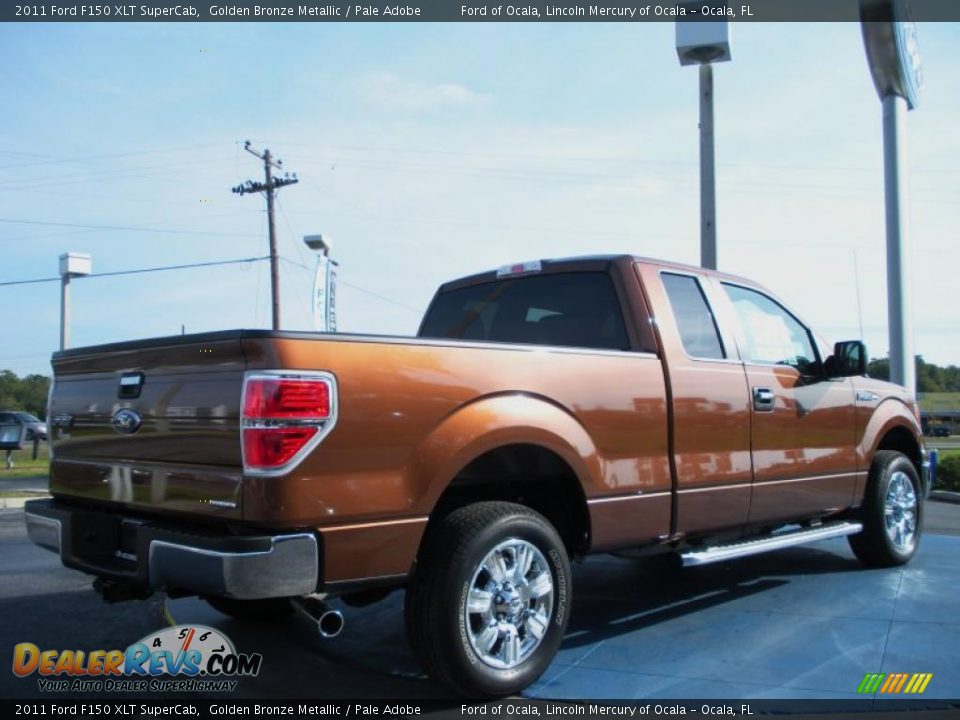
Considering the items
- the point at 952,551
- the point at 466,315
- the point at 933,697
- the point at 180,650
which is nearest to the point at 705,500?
the point at 933,697

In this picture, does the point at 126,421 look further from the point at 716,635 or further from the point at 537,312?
the point at 716,635

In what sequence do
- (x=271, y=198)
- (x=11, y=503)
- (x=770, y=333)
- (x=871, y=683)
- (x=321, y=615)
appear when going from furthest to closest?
(x=271, y=198) → (x=11, y=503) → (x=770, y=333) → (x=871, y=683) → (x=321, y=615)

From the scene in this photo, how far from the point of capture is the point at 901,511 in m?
6.27

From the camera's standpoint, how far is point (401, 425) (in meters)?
3.31

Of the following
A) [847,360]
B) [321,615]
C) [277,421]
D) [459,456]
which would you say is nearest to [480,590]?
[459,456]

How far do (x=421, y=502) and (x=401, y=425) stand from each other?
33 cm

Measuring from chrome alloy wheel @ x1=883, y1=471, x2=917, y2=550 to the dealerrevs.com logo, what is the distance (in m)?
4.43

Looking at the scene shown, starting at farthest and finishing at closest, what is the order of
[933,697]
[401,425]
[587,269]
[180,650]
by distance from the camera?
[587,269] → [180,650] → [933,697] → [401,425]

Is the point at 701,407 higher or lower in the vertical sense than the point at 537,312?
lower

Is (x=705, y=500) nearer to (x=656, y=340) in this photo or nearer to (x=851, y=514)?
(x=656, y=340)

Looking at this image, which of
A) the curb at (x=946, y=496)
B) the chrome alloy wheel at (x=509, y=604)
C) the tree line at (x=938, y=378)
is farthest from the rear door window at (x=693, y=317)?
the tree line at (x=938, y=378)

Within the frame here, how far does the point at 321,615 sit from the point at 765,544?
109 inches

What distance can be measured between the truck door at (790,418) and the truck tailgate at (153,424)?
308cm

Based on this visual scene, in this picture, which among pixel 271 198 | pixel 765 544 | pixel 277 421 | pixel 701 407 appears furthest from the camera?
pixel 271 198
